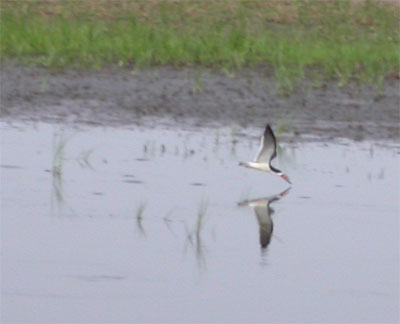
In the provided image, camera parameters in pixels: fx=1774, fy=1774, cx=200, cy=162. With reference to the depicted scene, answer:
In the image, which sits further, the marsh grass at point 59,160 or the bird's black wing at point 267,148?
A: the marsh grass at point 59,160

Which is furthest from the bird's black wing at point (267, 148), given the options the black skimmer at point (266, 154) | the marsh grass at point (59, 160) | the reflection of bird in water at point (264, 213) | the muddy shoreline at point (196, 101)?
the muddy shoreline at point (196, 101)

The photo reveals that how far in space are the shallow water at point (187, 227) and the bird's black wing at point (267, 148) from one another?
224 millimetres

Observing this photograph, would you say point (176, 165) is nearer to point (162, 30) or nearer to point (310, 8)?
point (162, 30)

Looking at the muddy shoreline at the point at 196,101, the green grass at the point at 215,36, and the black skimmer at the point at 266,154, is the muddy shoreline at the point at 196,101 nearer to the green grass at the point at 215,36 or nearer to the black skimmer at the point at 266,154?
the green grass at the point at 215,36

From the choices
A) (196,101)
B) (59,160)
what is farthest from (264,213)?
(196,101)

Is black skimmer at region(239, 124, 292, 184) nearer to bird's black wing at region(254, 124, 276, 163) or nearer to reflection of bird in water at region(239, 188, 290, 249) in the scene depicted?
bird's black wing at region(254, 124, 276, 163)

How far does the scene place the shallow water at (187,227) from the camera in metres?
7.52

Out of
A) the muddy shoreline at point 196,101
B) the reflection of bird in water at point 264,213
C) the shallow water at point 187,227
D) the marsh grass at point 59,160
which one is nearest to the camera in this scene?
the shallow water at point 187,227

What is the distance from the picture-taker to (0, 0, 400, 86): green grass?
14148 mm

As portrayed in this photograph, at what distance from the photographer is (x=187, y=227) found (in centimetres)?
881

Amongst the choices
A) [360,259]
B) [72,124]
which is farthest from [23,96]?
[360,259]

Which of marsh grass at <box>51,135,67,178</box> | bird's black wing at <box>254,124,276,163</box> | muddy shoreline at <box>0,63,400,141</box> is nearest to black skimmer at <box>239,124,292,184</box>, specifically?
bird's black wing at <box>254,124,276,163</box>

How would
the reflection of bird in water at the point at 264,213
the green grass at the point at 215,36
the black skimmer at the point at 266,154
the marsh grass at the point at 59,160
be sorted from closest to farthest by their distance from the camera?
the reflection of bird in water at the point at 264,213 < the black skimmer at the point at 266,154 < the marsh grass at the point at 59,160 < the green grass at the point at 215,36

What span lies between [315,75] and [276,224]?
5.03 meters
